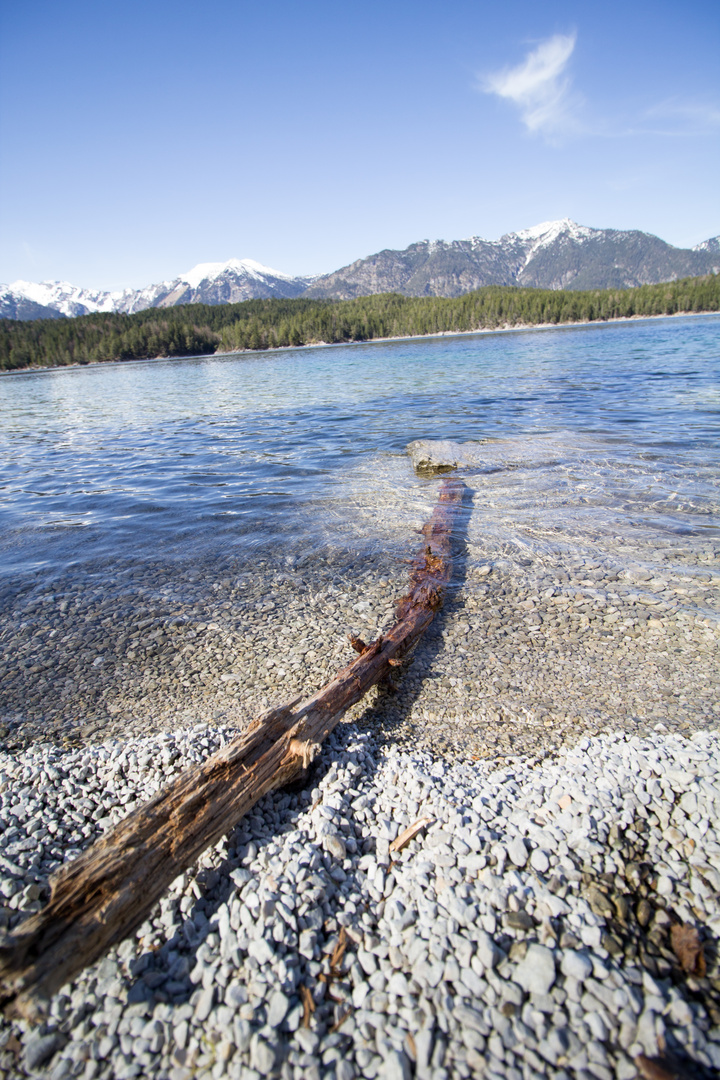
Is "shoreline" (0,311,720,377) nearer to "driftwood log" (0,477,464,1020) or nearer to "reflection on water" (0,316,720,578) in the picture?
"reflection on water" (0,316,720,578)

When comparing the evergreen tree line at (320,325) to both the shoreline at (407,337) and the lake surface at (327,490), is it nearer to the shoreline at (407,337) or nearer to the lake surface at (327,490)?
the shoreline at (407,337)

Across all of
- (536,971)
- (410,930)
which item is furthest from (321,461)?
(536,971)

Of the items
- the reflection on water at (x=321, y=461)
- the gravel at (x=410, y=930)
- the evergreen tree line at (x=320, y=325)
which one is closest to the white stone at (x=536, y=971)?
the gravel at (x=410, y=930)

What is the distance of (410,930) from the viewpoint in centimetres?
249

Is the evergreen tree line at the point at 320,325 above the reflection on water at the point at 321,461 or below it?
above

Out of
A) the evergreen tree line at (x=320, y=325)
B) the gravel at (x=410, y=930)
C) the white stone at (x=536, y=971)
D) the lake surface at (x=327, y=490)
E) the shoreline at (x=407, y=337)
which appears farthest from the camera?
the evergreen tree line at (x=320, y=325)

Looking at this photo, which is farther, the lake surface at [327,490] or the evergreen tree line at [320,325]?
the evergreen tree line at [320,325]

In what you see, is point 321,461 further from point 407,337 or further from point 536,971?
point 407,337

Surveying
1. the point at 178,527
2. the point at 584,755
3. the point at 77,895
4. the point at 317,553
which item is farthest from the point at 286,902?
the point at 178,527

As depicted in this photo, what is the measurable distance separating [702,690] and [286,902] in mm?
3822

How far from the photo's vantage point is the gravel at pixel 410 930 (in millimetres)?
2086

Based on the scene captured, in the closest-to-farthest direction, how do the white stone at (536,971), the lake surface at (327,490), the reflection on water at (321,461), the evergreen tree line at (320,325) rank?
the white stone at (536,971), the lake surface at (327,490), the reflection on water at (321,461), the evergreen tree line at (320,325)

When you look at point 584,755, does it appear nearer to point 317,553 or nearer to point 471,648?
point 471,648

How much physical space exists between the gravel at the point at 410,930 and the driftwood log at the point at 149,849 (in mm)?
225
